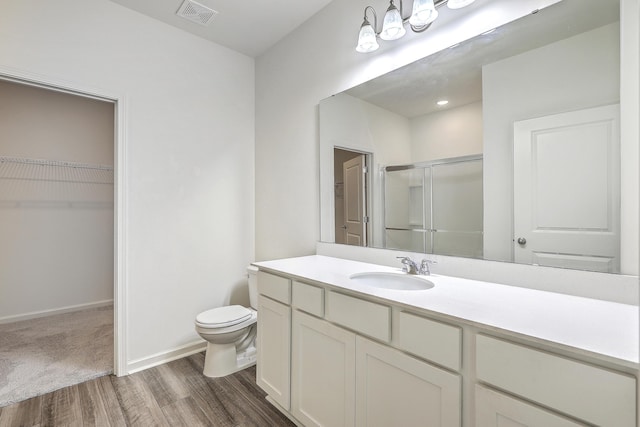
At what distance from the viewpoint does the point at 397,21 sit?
1.55m

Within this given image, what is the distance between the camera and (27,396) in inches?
71.6

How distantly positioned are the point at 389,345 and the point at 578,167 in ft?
3.20

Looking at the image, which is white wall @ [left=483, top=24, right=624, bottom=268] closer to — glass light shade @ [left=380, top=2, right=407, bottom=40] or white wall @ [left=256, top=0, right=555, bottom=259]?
white wall @ [left=256, top=0, right=555, bottom=259]

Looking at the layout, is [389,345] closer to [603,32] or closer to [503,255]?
[503,255]

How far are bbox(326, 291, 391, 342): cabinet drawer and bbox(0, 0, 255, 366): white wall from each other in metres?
1.63

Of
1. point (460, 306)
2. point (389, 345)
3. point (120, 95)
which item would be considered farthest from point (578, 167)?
point (120, 95)

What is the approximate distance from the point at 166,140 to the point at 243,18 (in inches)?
43.8

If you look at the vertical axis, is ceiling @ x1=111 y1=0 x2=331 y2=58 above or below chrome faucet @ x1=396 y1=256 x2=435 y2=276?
above

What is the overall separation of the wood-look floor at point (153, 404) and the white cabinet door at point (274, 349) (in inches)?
7.0

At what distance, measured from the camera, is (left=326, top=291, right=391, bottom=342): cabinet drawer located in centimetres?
110

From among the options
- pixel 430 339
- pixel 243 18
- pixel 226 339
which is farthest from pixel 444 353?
pixel 243 18

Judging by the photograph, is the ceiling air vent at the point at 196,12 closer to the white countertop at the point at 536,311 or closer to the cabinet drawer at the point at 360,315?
the white countertop at the point at 536,311

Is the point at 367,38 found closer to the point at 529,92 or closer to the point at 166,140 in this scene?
the point at 529,92

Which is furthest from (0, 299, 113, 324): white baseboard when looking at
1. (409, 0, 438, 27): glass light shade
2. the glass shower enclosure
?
(409, 0, 438, 27): glass light shade
